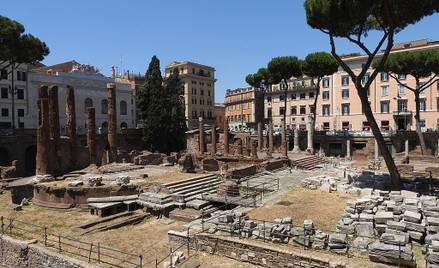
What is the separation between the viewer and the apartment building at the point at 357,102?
140 feet

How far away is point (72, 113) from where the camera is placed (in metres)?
29.4

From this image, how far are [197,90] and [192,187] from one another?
48.9 m

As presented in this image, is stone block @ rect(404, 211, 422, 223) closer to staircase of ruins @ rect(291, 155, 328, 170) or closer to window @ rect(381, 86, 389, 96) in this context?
staircase of ruins @ rect(291, 155, 328, 170)

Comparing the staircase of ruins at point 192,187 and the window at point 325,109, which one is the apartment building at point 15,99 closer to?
the staircase of ruins at point 192,187

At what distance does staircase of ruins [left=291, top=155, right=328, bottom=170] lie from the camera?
30953 millimetres

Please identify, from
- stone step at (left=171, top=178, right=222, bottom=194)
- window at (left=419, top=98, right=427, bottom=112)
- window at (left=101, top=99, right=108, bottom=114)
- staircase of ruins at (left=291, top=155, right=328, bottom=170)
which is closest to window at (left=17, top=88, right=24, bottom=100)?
window at (left=101, top=99, right=108, bottom=114)

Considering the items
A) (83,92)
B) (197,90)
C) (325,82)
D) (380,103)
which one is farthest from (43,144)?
(197,90)

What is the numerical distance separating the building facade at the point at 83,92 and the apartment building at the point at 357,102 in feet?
87.1

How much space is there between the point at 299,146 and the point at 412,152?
14.3 meters

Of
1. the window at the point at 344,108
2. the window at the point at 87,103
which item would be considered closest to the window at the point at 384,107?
the window at the point at 344,108

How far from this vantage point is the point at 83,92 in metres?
45.7

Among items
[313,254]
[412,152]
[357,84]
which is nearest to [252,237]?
[313,254]

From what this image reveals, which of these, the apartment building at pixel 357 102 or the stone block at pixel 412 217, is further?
the apartment building at pixel 357 102

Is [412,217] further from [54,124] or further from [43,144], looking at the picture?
[54,124]
